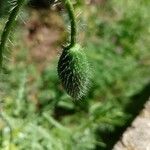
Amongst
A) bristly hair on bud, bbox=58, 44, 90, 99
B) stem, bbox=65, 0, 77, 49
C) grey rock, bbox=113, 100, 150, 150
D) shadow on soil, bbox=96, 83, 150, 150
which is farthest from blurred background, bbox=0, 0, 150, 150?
stem, bbox=65, 0, 77, 49

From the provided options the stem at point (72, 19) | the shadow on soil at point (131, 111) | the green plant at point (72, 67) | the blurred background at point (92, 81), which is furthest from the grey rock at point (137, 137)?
the stem at point (72, 19)

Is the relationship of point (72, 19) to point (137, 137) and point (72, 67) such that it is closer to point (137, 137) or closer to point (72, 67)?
point (72, 67)

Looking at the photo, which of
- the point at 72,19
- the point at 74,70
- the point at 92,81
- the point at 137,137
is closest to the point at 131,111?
the point at 92,81

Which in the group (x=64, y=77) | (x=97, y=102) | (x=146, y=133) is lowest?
(x=97, y=102)

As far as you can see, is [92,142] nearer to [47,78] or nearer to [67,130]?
[67,130]

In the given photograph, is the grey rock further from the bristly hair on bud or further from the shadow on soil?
the bristly hair on bud

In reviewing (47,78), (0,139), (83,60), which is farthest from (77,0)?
(47,78)
